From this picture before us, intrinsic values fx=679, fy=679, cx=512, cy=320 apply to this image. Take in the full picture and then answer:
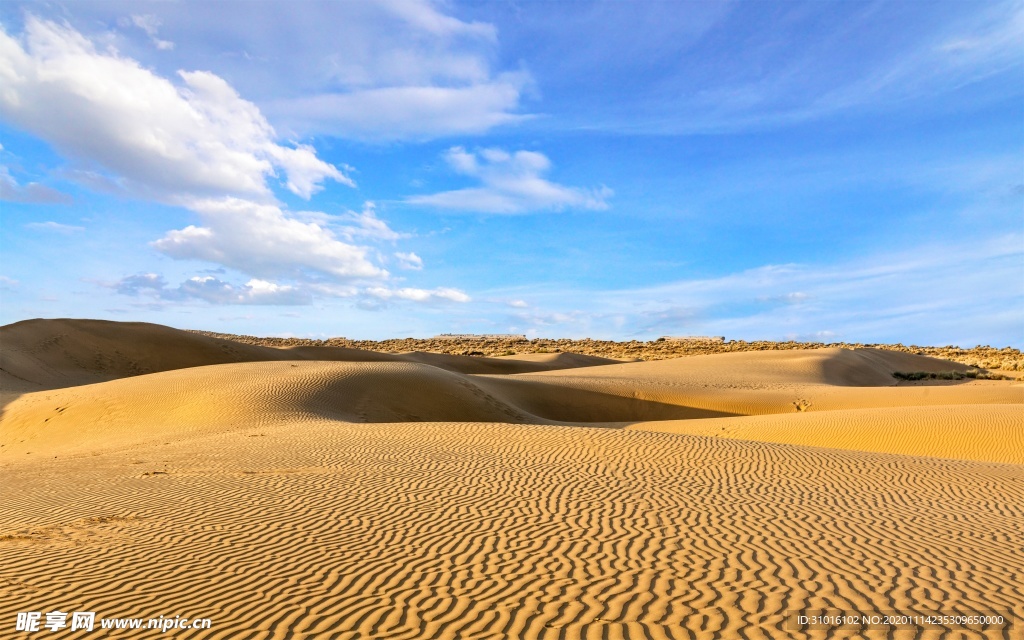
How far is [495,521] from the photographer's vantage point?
7.71 m

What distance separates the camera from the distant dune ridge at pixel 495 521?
525 cm

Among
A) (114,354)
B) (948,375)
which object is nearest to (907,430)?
(948,375)

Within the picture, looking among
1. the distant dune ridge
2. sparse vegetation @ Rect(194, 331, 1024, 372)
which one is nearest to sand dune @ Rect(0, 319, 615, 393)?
the distant dune ridge

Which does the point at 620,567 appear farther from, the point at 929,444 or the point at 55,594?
the point at 929,444

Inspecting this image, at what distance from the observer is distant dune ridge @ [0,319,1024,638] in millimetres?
5246

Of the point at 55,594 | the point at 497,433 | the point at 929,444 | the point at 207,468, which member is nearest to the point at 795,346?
the point at 929,444

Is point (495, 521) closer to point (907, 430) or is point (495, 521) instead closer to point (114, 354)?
point (907, 430)

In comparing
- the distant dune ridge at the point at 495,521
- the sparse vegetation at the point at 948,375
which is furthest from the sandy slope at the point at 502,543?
the sparse vegetation at the point at 948,375

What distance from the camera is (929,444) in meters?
17.8

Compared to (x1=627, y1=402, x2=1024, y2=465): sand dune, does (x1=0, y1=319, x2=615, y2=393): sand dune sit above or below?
above

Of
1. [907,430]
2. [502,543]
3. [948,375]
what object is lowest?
[502,543]

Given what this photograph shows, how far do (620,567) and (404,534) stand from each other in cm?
238

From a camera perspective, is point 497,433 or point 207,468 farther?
point 497,433

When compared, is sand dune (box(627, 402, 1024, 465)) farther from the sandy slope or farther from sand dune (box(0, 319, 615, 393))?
sand dune (box(0, 319, 615, 393))
